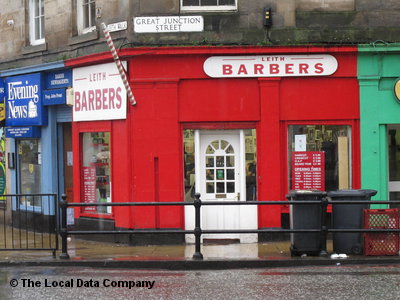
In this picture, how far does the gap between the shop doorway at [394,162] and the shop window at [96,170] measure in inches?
232

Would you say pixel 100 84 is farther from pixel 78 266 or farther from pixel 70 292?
pixel 70 292

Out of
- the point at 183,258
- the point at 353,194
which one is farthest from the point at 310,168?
the point at 183,258

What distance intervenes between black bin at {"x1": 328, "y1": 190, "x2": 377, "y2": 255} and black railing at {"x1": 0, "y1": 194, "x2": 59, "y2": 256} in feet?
17.5

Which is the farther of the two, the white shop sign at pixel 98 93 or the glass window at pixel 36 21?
the glass window at pixel 36 21

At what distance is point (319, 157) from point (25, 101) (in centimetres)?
748

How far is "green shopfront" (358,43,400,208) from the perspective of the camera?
579 inches

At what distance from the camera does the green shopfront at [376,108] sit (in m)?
14.7

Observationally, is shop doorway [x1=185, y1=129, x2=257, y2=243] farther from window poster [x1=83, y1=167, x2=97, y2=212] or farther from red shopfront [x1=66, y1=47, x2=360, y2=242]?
window poster [x1=83, y1=167, x2=97, y2=212]

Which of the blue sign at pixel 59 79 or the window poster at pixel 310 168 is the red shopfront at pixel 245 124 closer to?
the window poster at pixel 310 168

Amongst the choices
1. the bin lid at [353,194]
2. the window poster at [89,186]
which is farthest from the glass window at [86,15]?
the bin lid at [353,194]

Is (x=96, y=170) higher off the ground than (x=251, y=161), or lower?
lower

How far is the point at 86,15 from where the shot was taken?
16.5 metres

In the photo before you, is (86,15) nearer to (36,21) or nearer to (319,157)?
(36,21)

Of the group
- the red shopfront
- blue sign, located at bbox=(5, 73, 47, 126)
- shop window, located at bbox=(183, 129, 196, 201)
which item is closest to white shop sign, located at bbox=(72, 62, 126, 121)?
the red shopfront
